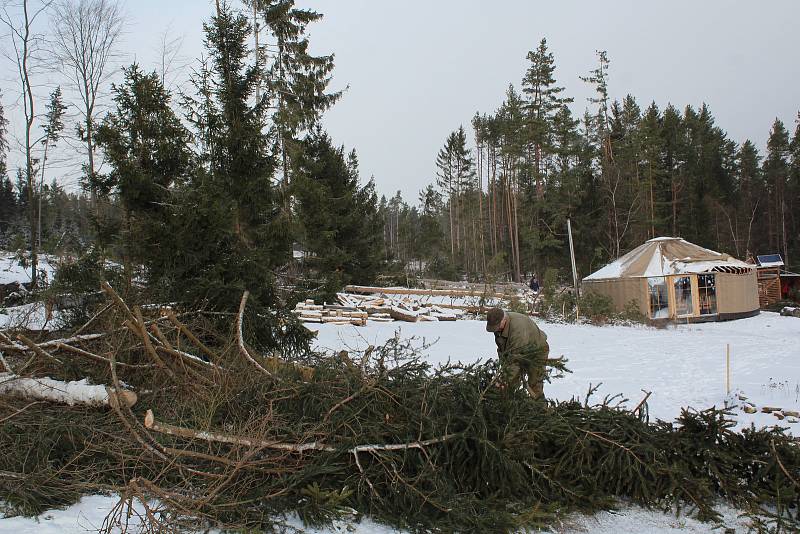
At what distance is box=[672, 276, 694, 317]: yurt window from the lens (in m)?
18.9

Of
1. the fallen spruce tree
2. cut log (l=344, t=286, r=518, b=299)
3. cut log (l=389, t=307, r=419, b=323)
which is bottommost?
the fallen spruce tree

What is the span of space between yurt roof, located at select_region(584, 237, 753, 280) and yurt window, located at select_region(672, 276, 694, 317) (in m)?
0.35

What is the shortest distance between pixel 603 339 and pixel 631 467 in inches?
414

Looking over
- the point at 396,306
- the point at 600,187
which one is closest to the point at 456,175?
the point at 600,187

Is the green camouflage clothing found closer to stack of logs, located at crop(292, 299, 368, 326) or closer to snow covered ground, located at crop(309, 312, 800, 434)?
snow covered ground, located at crop(309, 312, 800, 434)

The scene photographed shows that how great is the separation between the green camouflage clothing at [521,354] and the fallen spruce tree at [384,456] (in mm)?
134

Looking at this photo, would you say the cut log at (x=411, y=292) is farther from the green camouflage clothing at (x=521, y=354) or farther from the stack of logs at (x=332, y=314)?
the green camouflage clothing at (x=521, y=354)

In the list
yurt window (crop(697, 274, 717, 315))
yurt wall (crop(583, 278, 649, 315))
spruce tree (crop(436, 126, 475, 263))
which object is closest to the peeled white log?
yurt wall (crop(583, 278, 649, 315))

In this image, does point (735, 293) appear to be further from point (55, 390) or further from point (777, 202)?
point (777, 202)

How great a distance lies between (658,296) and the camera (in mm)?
19219

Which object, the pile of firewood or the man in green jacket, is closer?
the man in green jacket

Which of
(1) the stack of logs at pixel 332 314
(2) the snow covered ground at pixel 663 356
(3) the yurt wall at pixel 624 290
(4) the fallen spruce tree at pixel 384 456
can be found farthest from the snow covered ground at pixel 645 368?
(3) the yurt wall at pixel 624 290

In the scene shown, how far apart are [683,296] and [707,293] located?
99 centimetres

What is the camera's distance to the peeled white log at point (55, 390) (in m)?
4.16
